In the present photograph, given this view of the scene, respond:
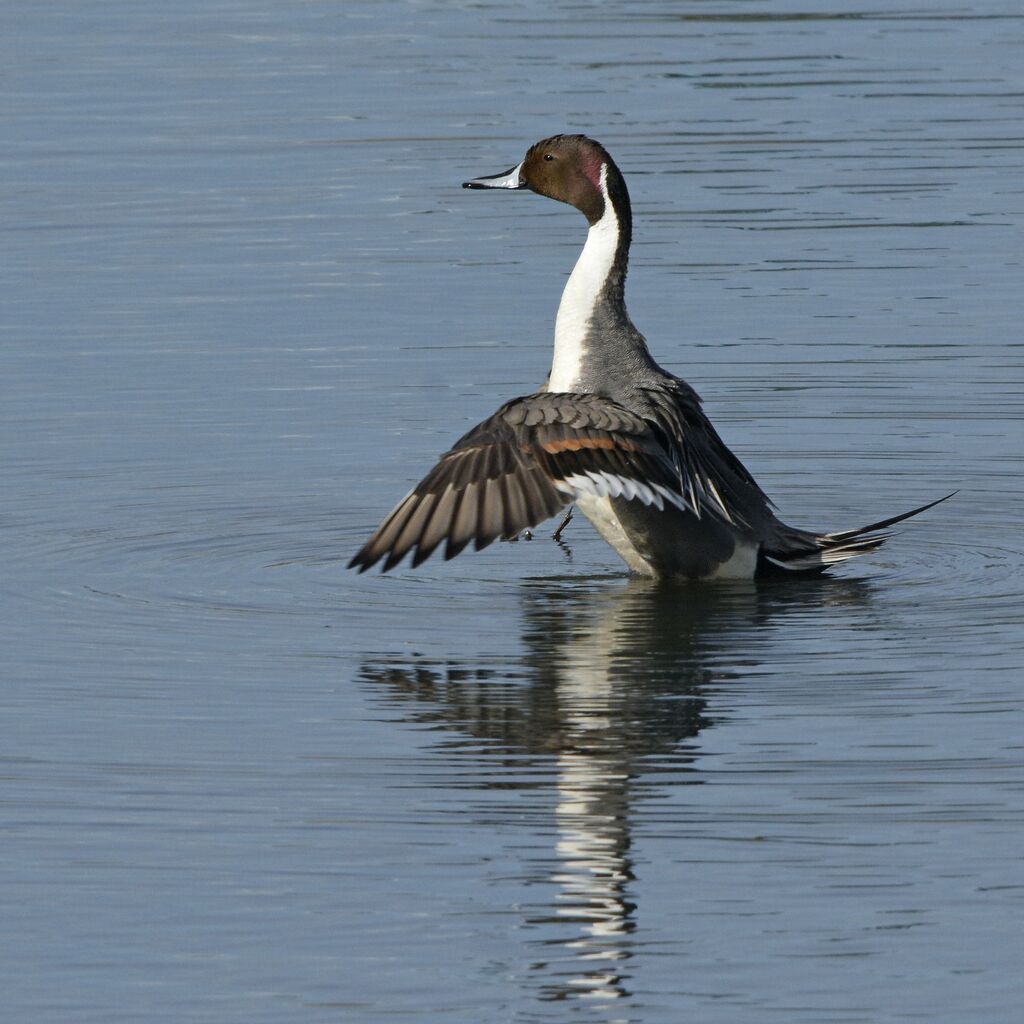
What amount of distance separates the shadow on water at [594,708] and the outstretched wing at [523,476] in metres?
0.44

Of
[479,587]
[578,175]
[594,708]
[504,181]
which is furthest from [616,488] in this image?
[504,181]

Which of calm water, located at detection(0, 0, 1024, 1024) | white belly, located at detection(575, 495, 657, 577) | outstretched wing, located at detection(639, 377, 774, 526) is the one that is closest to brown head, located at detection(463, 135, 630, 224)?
outstretched wing, located at detection(639, 377, 774, 526)

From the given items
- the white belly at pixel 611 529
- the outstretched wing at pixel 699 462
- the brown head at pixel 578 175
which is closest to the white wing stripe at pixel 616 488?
the outstretched wing at pixel 699 462

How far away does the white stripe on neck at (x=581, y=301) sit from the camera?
966 centimetres

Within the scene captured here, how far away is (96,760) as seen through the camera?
24.1 ft

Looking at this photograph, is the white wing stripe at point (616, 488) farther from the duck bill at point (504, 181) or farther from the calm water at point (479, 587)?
the duck bill at point (504, 181)

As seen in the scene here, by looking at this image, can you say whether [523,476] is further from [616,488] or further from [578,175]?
[578,175]

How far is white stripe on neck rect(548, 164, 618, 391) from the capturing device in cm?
966

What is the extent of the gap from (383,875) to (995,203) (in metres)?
11.3

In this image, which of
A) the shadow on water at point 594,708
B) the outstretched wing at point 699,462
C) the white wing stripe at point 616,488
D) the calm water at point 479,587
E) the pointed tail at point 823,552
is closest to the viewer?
the calm water at point 479,587

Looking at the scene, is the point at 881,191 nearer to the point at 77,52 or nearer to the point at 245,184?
the point at 245,184

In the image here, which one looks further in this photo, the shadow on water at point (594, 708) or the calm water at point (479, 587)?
the shadow on water at point (594, 708)

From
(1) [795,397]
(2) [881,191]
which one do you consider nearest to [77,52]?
(2) [881,191]

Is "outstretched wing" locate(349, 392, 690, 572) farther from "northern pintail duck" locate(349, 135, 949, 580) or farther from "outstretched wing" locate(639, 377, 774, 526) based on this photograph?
"outstretched wing" locate(639, 377, 774, 526)
